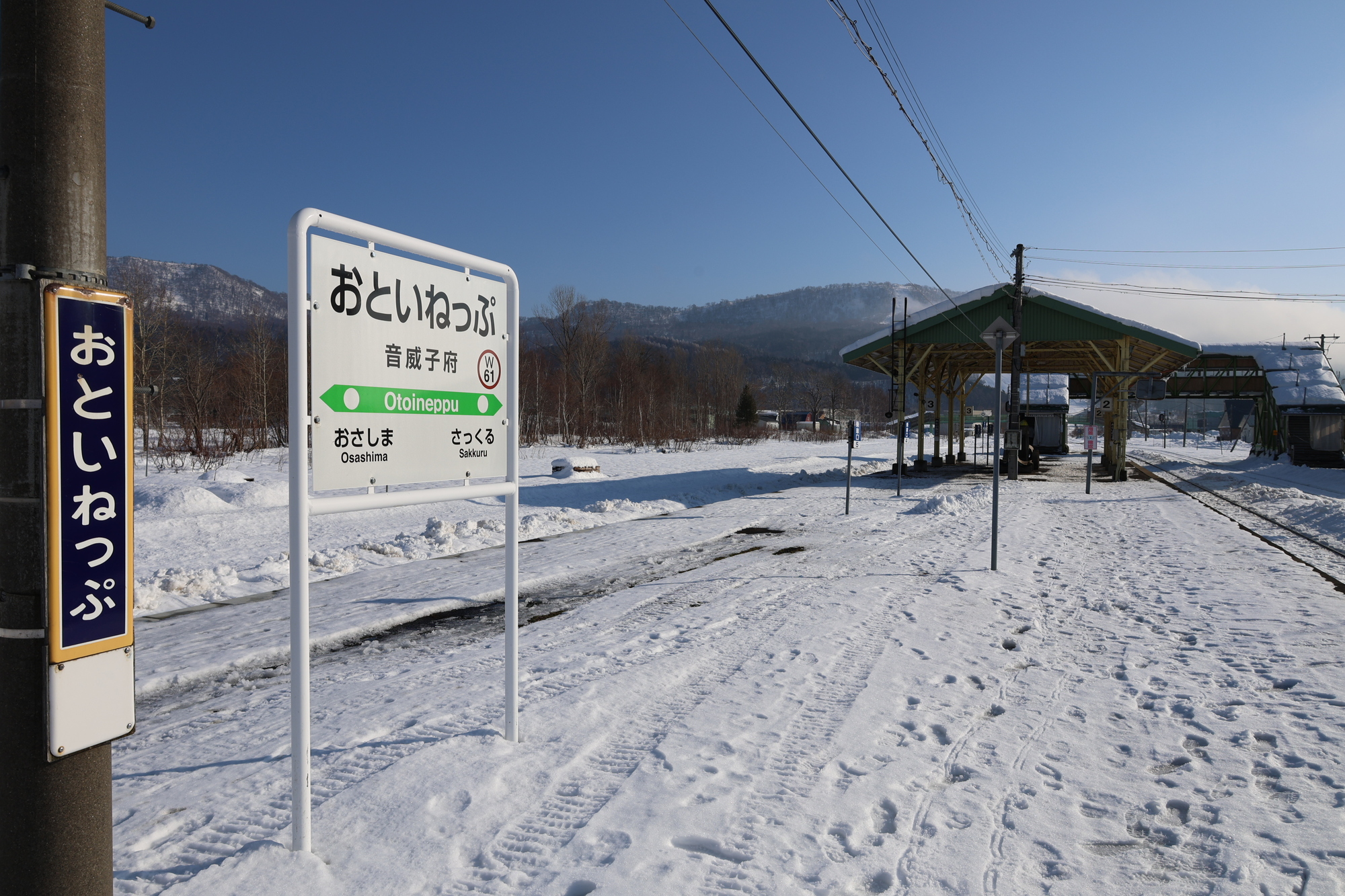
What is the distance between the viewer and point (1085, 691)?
4.89m

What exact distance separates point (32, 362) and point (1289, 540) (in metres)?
15.6

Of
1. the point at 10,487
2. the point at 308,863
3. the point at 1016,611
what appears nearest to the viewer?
the point at 10,487

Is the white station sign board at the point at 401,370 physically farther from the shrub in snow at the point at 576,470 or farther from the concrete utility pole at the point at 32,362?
the shrub in snow at the point at 576,470

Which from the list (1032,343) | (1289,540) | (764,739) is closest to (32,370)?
(764,739)

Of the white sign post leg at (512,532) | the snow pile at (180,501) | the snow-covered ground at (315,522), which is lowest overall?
the snow-covered ground at (315,522)

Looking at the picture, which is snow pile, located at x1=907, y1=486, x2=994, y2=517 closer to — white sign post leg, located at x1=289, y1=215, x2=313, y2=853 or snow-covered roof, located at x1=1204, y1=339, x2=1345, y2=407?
white sign post leg, located at x1=289, y1=215, x2=313, y2=853

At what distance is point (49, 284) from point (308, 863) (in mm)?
2232

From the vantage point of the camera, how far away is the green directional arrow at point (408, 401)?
2929 mm

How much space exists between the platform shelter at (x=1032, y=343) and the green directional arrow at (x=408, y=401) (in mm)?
17795

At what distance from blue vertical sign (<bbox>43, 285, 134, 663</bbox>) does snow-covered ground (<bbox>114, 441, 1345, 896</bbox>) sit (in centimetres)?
131

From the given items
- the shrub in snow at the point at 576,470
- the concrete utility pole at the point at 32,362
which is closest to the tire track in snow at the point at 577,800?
the concrete utility pole at the point at 32,362

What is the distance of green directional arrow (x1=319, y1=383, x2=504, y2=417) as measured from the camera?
2929 millimetres

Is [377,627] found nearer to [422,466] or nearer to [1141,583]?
[422,466]

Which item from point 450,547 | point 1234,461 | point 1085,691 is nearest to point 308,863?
point 1085,691
